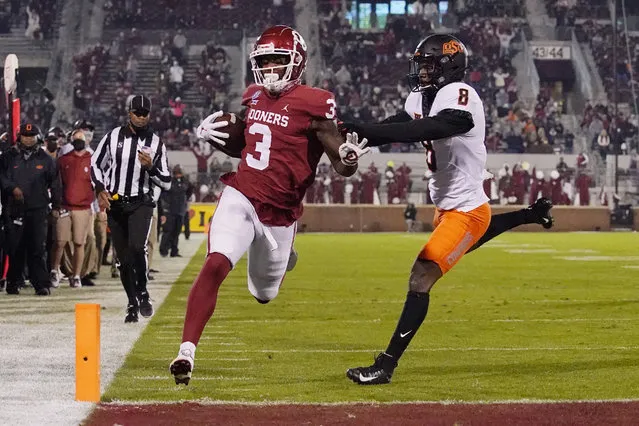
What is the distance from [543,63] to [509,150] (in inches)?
266

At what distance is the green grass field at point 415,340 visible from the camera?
6270 millimetres

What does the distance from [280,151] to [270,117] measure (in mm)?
171

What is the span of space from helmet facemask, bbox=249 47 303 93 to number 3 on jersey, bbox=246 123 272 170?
20 cm

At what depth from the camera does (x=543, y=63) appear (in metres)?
42.7

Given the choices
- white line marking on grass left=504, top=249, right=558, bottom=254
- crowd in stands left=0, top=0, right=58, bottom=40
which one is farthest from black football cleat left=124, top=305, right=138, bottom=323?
crowd in stands left=0, top=0, right=58, bottom=40

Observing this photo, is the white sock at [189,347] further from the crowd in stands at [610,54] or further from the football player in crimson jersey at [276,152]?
the crowd in stands at [610,54]

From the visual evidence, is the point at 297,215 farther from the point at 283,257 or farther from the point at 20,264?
the point at 20,264

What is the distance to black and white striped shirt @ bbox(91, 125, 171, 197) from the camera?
10047 mm

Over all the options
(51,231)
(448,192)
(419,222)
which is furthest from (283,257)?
(419,222)

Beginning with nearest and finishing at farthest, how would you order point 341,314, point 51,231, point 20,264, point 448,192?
point 448,192, point 341,314, point 20,264, point 51,231

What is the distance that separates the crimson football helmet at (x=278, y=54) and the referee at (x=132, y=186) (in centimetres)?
371

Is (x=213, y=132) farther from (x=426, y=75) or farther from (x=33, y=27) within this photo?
(x=33, y=27)

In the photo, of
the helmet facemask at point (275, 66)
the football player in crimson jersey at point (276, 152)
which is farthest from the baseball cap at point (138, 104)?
the helmet facemask at point (275, 66)

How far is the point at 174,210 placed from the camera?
64.2ft
